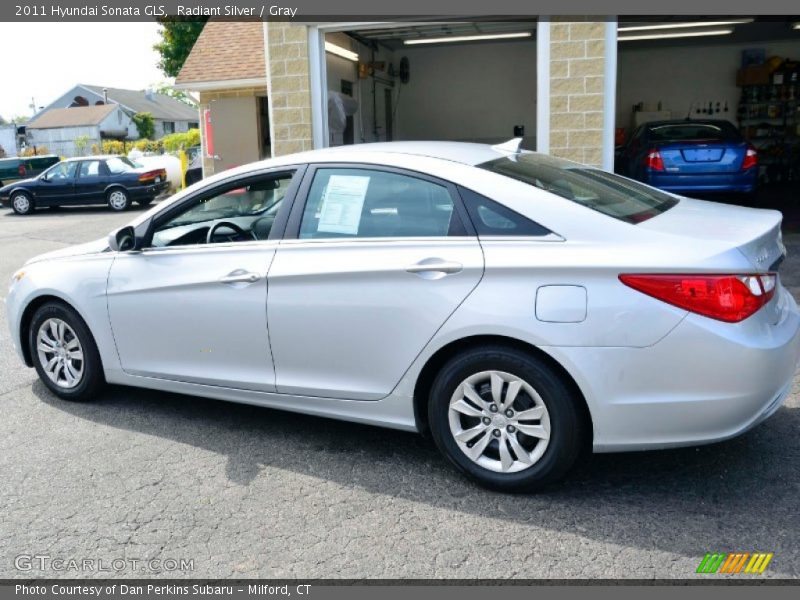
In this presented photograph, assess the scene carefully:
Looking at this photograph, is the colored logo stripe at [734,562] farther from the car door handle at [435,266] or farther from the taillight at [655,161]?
the taillight at [655,161]

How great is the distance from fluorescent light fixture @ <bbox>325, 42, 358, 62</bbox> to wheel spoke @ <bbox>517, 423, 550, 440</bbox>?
8.94m

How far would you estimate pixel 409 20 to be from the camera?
9.58 meters

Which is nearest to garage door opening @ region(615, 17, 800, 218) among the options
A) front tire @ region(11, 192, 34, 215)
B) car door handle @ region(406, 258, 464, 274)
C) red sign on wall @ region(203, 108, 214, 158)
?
red sign on wall @ region(203, 108, 214, 158)

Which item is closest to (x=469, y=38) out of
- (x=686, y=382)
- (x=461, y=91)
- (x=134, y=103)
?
(x=461, y=91)

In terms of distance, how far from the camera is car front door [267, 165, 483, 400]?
12.0ft

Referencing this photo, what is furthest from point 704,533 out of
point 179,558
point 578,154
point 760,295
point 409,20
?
point 409,20

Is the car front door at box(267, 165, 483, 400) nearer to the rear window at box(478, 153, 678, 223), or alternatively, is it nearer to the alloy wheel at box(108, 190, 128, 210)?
the rear window at box(478, 153, 678, 223)

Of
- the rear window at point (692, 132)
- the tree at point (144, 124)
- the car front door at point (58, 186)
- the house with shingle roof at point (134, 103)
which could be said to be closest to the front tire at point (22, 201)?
the car front door at point (58, 186)

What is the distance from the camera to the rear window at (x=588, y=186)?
3730 mm

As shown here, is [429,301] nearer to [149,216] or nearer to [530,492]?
[530,492]

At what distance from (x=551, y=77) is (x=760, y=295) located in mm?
6264

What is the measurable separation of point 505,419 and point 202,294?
183 cm

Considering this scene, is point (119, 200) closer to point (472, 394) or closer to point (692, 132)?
point (692, 132)
